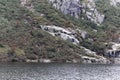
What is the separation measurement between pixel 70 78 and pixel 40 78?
474 inches

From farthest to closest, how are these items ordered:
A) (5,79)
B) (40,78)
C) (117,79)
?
(117,79), (40,78), (5,79)

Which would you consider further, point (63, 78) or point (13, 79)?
point (63, 78)

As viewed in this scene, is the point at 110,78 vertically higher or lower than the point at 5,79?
lower

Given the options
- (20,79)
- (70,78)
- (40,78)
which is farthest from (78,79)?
(20,79)

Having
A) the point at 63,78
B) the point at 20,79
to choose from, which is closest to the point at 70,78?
the point at 63,78

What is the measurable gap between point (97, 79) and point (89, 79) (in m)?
3.46

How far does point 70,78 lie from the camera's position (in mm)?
128875

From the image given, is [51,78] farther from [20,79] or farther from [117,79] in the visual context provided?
[117,79]

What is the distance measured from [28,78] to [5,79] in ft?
30.8

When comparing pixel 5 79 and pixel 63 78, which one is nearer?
pixel 5 79

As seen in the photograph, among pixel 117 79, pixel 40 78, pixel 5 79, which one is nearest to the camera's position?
pixel 5 79

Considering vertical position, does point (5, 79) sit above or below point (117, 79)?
above

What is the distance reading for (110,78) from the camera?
13662cm

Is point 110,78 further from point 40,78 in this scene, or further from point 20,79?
point 20,79
